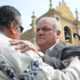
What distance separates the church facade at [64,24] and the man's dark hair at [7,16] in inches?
552

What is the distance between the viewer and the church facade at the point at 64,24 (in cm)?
1623

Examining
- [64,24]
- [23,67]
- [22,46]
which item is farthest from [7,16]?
[64,24]

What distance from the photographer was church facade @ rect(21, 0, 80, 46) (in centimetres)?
1623

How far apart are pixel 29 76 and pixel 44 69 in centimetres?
11

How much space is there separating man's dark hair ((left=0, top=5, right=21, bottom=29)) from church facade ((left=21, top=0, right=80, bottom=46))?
1401 centimetres

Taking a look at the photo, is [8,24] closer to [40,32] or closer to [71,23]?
[40,32]

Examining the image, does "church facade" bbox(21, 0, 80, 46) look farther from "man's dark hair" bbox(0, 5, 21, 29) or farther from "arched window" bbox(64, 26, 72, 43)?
"man's dark hair" bbox(0, 5, 21, 29)

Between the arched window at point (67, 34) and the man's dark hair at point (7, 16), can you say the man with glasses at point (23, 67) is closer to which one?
the man's dark hair at point (7, 16)

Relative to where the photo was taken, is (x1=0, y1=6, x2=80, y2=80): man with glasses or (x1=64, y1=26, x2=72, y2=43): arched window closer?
(x1=0, y1=6, x2=80, y2=80): man with glasses

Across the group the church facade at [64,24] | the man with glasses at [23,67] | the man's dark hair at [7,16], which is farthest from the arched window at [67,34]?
the man with glasses at [23,67]

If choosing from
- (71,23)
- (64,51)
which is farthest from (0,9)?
(71,23)

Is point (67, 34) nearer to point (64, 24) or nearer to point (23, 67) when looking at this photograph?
point (64, 24)

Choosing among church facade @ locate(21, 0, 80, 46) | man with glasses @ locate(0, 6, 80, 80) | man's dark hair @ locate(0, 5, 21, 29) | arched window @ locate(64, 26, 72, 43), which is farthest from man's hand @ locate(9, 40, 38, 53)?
arched window @ locate(64, 26, 72, 43)

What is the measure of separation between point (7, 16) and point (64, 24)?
1587 cm
